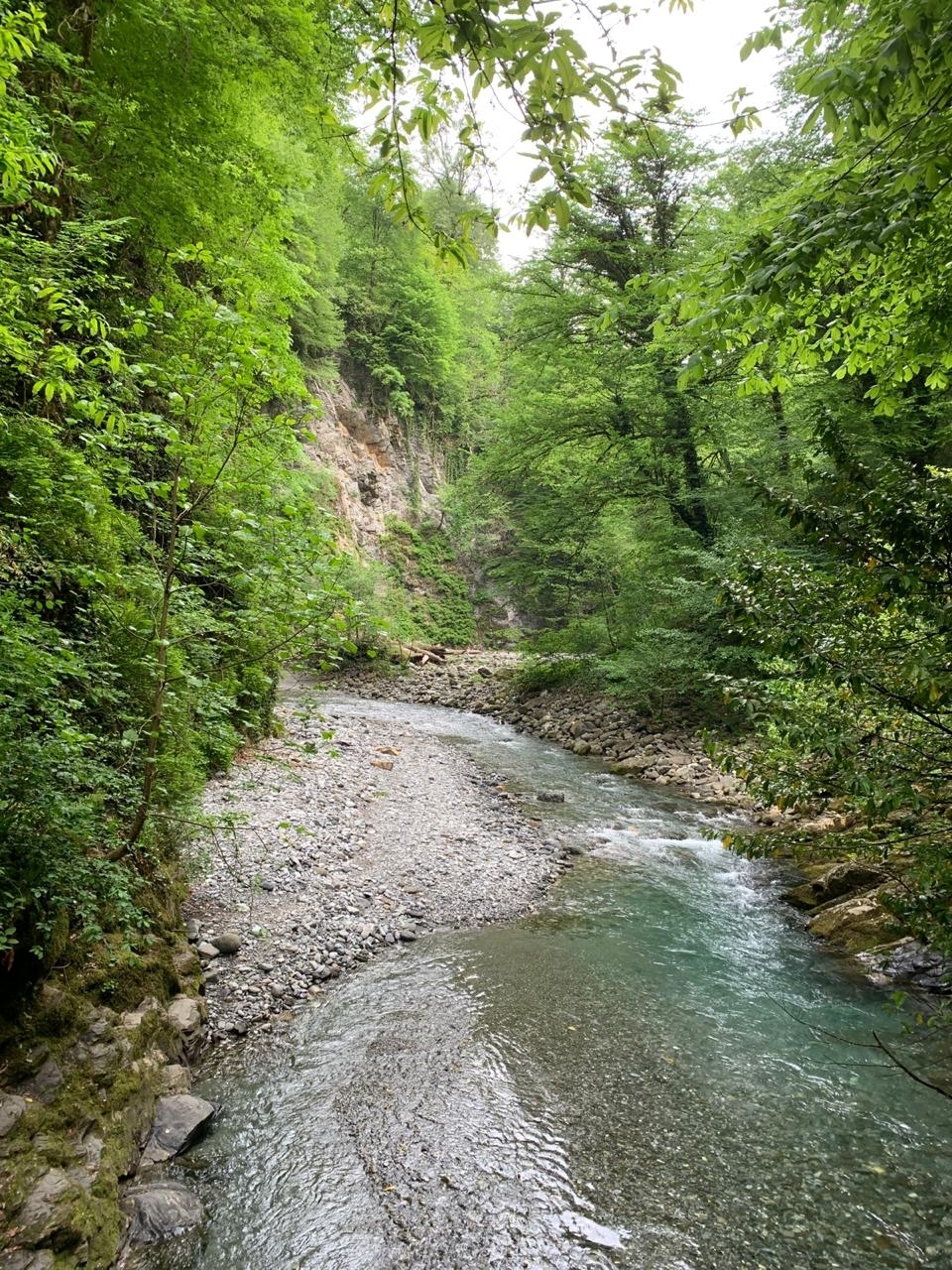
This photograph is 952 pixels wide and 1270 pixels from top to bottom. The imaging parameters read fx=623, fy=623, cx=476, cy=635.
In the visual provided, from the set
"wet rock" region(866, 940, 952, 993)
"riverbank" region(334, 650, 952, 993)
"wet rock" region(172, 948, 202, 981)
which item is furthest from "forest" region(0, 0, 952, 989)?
"wet rock" region(866, 940, 952, 993)

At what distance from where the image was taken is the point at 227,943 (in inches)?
195

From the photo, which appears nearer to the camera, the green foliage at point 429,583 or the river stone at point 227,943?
the river stone at point 227,943

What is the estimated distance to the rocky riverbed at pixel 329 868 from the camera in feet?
15.5

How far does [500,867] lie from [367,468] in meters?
23.2

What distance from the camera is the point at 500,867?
7.34m

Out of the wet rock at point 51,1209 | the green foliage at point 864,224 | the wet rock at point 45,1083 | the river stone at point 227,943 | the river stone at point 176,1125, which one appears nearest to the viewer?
the green foliage at point 864,224

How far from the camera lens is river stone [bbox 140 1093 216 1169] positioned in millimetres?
3209

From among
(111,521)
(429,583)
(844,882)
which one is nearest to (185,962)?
(111,521)

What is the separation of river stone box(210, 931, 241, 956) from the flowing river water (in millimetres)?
808

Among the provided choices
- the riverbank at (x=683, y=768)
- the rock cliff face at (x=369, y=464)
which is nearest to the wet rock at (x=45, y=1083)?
the riverbank at (x=683, y=768)

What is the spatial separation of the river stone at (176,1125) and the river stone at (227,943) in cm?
138

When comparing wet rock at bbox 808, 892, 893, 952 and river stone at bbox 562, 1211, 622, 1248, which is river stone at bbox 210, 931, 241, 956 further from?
wet rock at bbox 808, 892, 893, 952

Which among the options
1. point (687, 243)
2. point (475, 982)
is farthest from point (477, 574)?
point (475, 982)

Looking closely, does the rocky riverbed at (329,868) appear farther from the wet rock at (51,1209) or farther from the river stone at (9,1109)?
the wet rock at (51,1209)
